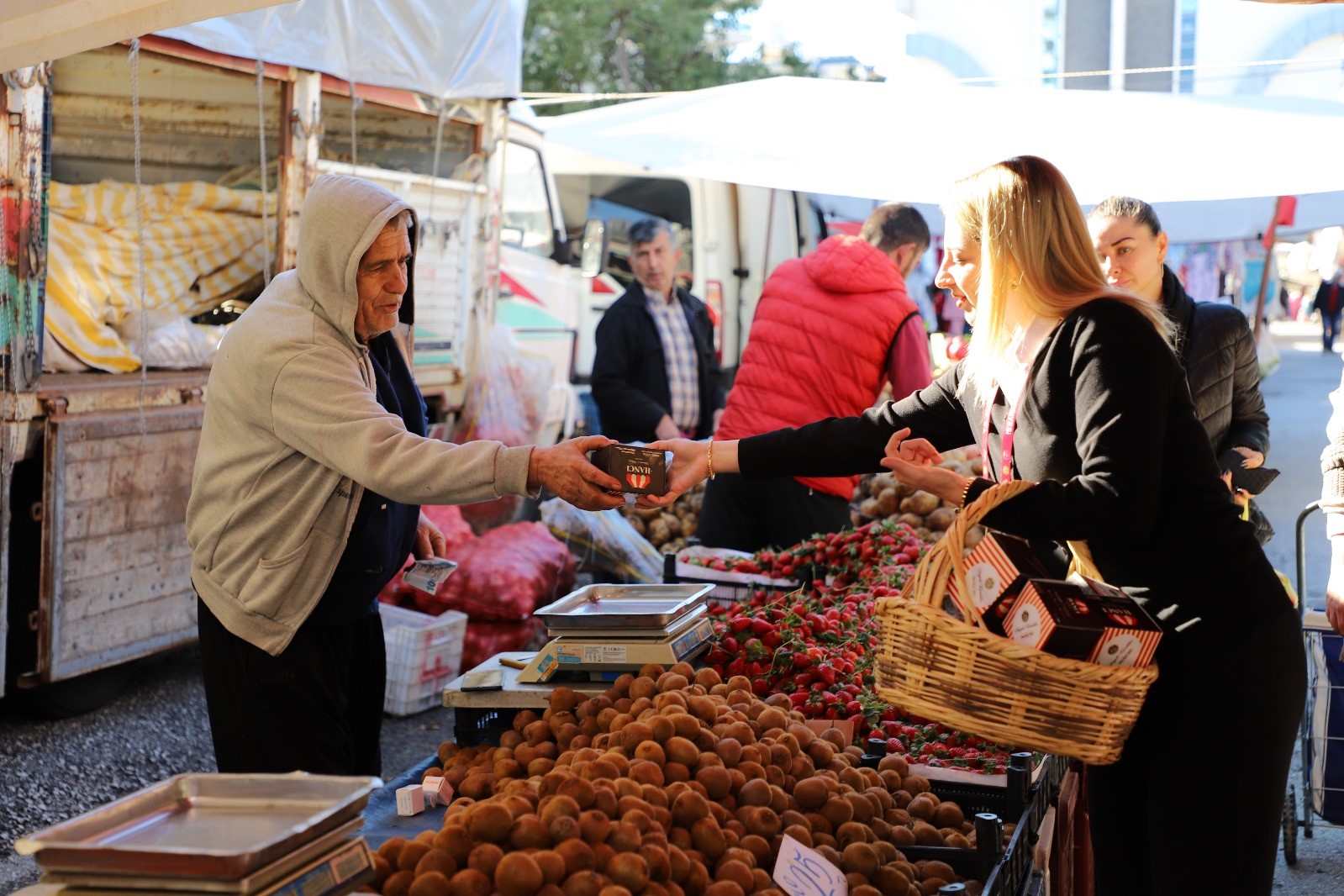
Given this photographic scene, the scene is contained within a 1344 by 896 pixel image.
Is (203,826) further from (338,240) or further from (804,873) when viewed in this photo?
(338,240)

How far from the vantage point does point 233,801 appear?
5.76ft

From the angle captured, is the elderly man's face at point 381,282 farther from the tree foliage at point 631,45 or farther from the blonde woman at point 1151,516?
the tree foliage at point 631,45

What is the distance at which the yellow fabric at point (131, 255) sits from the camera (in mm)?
5008

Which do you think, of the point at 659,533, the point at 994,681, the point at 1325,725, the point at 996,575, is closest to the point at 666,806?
the point at 994,681

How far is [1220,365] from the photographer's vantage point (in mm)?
4164

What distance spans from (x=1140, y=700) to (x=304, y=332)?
72.3 inches

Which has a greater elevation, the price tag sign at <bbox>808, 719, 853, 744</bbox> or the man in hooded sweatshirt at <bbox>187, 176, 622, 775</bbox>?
the man in hooded sweatshirt at <bbox>187, 176, 622, 775</bbox>

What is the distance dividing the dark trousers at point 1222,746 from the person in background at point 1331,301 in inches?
1065

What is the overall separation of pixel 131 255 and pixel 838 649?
3.92 metres

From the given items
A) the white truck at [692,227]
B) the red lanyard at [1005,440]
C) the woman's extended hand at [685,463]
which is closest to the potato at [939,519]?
the woman's extended hand at [685,463]

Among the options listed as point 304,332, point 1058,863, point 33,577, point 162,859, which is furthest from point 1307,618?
point 33,577

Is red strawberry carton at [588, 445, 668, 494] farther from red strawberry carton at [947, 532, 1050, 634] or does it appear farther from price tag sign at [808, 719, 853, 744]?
red strawberry carton at [947, 532, 1050, 634]

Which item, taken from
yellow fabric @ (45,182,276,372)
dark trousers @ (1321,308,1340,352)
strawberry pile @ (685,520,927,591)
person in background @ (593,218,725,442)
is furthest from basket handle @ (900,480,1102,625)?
dark trousers @ (1321,308,1340,352)

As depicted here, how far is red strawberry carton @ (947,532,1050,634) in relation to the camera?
212 cm
